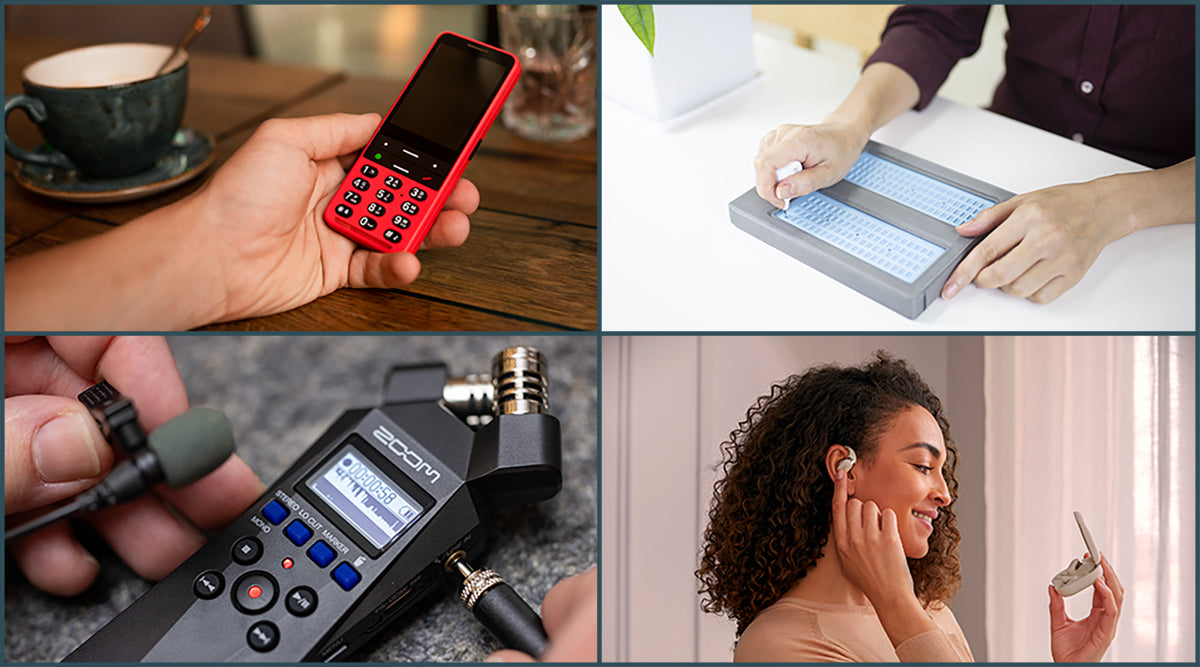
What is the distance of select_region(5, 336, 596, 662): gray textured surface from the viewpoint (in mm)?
505

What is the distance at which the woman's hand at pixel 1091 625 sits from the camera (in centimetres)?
50

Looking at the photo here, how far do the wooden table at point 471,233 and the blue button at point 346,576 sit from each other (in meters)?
0.17

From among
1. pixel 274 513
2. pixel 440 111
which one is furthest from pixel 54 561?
pixel 440 111

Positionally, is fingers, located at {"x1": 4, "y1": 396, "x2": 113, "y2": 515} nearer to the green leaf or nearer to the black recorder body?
the black recorder body

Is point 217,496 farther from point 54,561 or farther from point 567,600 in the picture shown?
point 567,600

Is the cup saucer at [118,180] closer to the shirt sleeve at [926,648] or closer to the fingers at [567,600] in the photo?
the fingers at [567,600]

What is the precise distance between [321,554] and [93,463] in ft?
0.48

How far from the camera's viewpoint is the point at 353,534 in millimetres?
475

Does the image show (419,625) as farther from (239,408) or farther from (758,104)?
(758,104)

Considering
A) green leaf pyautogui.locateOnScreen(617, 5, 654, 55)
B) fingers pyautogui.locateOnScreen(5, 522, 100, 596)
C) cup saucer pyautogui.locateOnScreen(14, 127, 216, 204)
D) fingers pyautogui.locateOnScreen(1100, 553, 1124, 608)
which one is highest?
green leaf pyautogui.locateOnScreen(617, 5, 654, 55)

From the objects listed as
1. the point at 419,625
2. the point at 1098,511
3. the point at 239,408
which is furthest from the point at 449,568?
the point at 1098,511

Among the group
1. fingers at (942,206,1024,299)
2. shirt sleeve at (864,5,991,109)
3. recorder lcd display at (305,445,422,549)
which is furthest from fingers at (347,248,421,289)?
shirt sleeve at (864,5,991,109)

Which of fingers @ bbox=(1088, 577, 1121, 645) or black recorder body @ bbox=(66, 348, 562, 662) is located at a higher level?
black recorder body @ bbox=(66, 348, 562, 662)

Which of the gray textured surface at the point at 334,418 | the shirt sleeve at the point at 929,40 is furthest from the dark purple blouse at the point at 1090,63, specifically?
the gray textured surface at the point at 334,418
